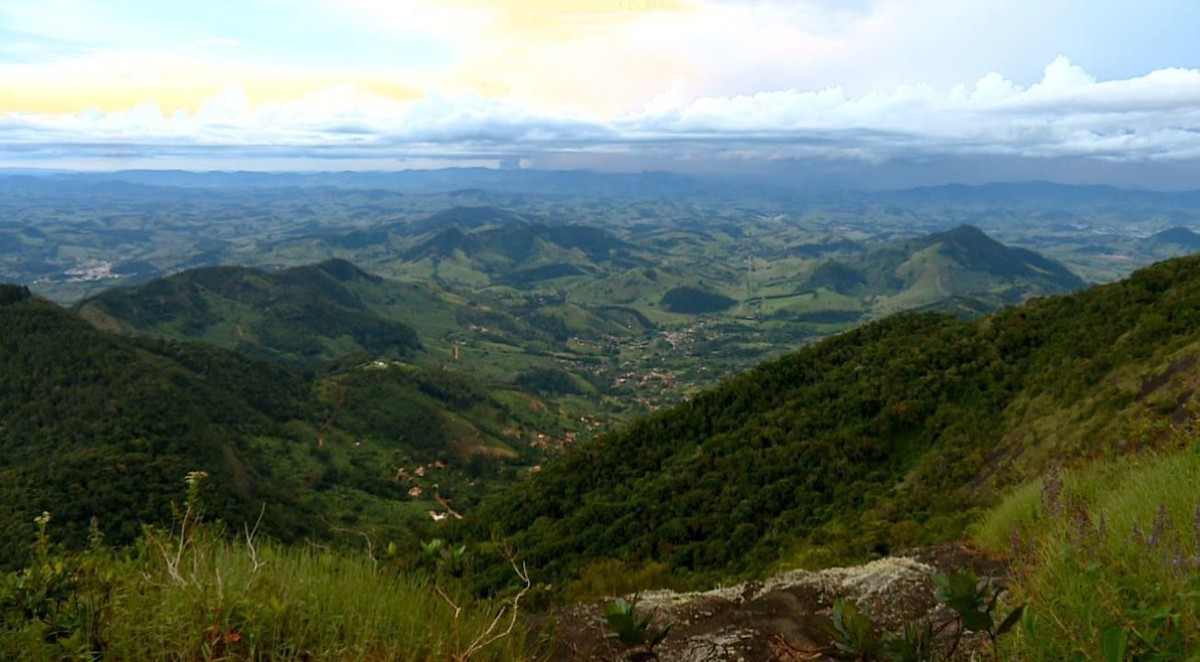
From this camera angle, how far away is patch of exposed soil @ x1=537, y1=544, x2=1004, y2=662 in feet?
15.8

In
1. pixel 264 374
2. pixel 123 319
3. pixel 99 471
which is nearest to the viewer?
pixel 99 471

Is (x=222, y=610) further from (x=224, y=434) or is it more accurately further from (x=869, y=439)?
(x=224, y=434)

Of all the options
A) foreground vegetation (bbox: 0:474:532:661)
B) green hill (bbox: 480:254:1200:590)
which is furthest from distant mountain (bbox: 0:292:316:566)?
foreground vegetation (bbox: 0:474:532:661)

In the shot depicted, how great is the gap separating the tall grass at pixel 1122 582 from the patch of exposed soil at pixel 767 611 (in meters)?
1.25

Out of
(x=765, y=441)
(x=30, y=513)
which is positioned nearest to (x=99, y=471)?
(x=30, y=513)

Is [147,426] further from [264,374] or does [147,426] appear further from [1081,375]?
[1081,375]

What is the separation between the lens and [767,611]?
590 cm

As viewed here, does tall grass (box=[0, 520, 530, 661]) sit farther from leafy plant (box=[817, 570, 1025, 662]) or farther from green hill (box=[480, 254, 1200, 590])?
green hill (box=[480, 254, 1200, 590])

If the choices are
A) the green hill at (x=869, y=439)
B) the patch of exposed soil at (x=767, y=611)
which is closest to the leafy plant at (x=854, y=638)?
the patch of exposed soil at (x=767, y=611)

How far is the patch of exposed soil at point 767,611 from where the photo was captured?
15.8 ft

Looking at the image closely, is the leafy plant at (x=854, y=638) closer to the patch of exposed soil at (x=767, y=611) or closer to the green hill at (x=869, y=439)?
the patch of exposed soil at (x=767, y=611)

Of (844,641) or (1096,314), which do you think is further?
(1096,314)

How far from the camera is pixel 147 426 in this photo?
86500 mm

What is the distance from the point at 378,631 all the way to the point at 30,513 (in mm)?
65037
